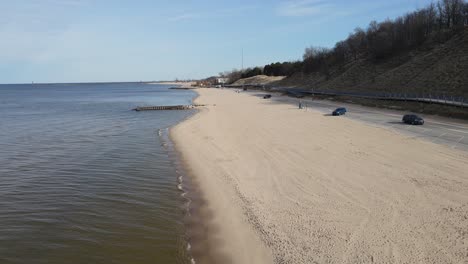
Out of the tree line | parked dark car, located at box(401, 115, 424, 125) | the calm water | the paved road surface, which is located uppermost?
the tree line

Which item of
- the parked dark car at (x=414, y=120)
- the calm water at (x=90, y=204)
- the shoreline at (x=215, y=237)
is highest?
the parked dark car at (x=414, y=120)

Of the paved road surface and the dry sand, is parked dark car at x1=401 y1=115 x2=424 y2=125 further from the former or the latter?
the dry sand

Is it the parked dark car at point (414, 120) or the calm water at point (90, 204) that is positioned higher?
the parked dark car at point (414, 120)

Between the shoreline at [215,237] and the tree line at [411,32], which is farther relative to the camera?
the tree line at [411,32]

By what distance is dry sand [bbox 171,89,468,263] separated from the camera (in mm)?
13289

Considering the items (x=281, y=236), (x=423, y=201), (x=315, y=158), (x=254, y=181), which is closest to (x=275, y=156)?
(x=315, y=158)

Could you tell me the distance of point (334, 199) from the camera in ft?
60.3

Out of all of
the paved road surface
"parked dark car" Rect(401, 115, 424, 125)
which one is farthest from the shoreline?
"parked dark car" Rect(401, 115, 424, 125)

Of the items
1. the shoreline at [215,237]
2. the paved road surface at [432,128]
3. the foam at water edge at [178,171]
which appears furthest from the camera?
the paved road surface at [432,128]

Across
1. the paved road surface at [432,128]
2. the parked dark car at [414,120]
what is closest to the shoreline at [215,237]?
the paved road surface at [432,128]

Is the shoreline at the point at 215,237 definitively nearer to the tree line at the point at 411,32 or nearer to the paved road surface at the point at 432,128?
the paved road surface at the point at 432,128

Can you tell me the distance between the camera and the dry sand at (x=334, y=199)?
523 inches

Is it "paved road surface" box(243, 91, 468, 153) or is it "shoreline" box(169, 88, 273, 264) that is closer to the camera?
"shoreline" box(169, 88, 273, 264)

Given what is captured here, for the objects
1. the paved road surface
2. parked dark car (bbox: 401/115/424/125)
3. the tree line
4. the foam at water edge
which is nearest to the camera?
the foam at water edge
